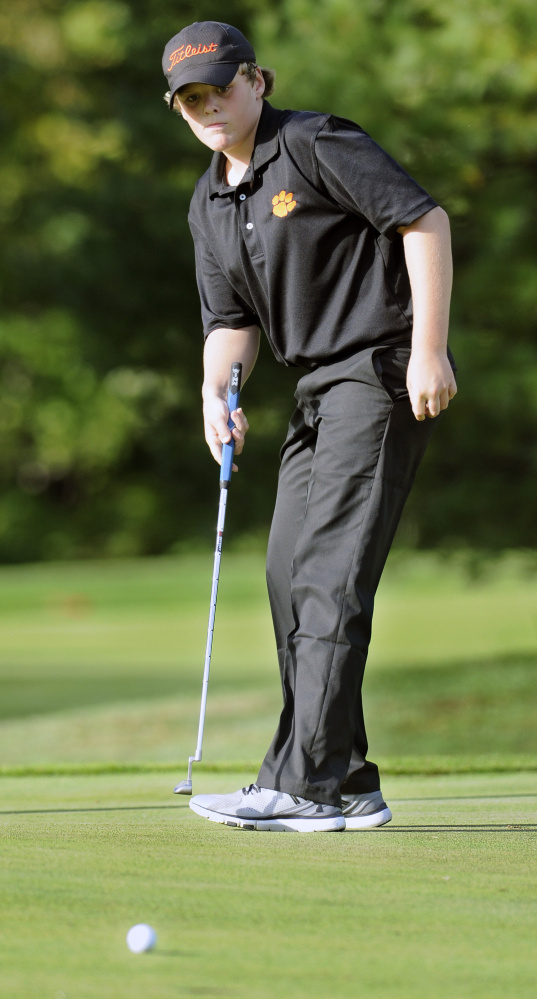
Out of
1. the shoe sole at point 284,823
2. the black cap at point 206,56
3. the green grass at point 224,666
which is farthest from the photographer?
the green grass at point 224,666

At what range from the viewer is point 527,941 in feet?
5.07

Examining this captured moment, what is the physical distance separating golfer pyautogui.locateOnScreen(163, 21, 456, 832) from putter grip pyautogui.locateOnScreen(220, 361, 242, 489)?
20 cm

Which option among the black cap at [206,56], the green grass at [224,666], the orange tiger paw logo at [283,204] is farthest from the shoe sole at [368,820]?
the green grass at [224,666]

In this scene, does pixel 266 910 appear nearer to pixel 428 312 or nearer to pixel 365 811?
pixel 365 811

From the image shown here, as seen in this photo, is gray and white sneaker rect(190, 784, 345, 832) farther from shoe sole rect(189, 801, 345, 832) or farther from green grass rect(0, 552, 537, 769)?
green grass rect(0, 552, 537, 769)

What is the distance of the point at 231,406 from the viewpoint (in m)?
2.83

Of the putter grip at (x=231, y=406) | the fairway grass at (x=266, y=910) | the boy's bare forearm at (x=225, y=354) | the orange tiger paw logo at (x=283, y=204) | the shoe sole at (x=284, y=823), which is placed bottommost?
the shoe sole at (x=284, y=823)

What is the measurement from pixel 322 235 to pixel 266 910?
1.39 m

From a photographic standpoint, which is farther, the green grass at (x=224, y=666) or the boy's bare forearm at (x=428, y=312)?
the green grass at (x=224, y=666)

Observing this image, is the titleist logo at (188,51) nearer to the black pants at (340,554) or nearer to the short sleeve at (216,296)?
the short sleeve at (216,296)

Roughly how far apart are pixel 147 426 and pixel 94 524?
14.8 m

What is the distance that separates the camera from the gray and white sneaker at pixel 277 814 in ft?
7.79

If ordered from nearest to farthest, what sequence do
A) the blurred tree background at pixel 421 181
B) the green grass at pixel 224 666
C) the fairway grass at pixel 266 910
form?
1. the fairway grass at pixel 266 910
2. the blurred tree background at pixel 421 181
3. the green grass at pixel 224 666

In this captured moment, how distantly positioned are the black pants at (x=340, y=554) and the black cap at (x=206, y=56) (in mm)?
620
